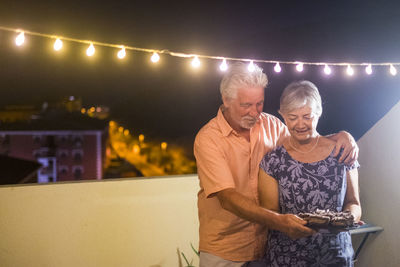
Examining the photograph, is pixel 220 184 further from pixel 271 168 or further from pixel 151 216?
pixel 151 216

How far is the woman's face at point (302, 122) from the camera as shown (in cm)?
213

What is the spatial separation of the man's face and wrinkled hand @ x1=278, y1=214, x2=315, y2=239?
61 cm

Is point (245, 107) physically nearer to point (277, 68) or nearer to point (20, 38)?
point (277, 68)

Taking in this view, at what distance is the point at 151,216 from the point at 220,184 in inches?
51.8

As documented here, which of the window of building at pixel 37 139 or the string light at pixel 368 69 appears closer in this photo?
the string light at pixel 368 69

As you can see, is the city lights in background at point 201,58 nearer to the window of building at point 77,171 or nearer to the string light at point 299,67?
the string light at point 299,67

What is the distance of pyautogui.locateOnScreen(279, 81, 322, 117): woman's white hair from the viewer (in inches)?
84.0

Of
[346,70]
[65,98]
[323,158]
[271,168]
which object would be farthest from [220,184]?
[65,98]

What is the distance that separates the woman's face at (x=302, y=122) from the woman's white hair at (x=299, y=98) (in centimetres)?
3

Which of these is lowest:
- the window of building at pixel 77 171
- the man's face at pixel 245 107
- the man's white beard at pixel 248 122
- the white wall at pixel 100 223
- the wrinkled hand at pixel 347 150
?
the white wall at pixel 100 223

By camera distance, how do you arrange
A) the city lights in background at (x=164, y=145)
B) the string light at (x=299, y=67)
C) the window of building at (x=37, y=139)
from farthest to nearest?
1. the city lights in background at (x=164, y=145)
2. the window of building at (x=37, y=139)
3. the string light at (x=299, y=67)

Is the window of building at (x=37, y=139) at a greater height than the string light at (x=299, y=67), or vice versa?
the string light at (x=299, y=67)

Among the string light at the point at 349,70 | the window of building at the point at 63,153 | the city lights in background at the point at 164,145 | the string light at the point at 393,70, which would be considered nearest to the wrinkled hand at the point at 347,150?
the string light at the point at 349,70

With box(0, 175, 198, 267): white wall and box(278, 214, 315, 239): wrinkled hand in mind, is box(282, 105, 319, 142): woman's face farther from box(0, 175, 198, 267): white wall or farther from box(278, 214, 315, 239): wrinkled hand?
box(0, 175, 198, 267): white wall
